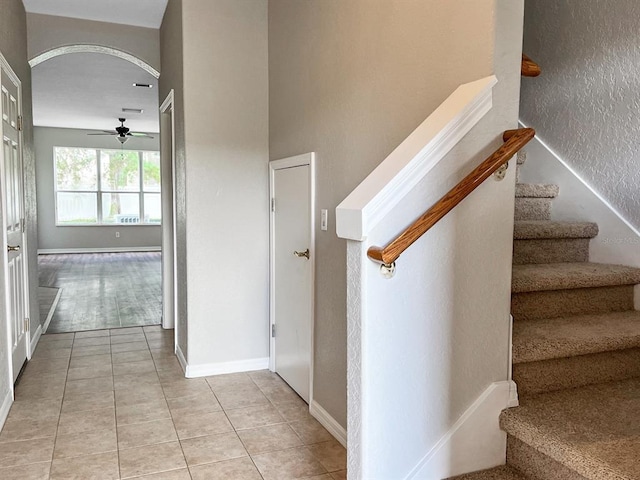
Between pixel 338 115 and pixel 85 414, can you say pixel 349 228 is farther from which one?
pixel 85 414

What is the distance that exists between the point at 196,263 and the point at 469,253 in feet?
7.34

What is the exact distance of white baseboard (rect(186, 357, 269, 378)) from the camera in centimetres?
348

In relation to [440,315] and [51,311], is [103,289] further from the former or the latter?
[440,315]

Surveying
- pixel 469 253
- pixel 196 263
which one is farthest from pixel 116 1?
pixel 469 253

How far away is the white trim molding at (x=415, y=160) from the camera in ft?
4.95

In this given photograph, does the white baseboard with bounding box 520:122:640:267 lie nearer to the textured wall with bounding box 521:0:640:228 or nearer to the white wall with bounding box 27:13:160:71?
the textured wall with bounding box 521:0:640:228

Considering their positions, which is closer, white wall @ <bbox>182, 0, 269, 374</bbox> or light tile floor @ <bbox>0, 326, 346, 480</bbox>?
light tile floor @ <bbox>0, 326, 346, 480</bbox>

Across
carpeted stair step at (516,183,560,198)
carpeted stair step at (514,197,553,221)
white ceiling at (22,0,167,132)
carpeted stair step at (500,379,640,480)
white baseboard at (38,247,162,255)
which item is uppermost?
white ceiling at (22,0,167,132)

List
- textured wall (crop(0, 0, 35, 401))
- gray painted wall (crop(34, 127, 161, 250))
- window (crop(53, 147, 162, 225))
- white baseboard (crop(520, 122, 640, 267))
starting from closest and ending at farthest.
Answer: white baseboard (crop(520, 122, 640, 267)) < textured wall (crop(0, 0, 35, 401)) < gray painted wall (crop(34, 127, 161, 250)) < window (crop(53, 147, 162, 225))

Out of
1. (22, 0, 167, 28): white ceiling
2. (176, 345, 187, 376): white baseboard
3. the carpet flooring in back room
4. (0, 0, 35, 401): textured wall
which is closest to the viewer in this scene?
(0, 0, 35, 401): textured wall

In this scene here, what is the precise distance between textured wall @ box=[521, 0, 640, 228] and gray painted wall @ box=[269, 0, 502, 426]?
1146 mm

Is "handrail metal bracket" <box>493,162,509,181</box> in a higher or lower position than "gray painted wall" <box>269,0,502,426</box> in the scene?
lower

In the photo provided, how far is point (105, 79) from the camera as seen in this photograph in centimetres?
657

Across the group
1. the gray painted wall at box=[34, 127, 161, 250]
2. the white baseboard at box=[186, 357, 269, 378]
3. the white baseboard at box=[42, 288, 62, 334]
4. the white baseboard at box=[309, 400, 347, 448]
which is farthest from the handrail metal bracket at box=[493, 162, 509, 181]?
the gray painted wall at box=[34, 127, 161, 250]
